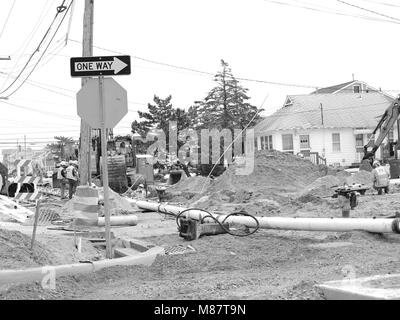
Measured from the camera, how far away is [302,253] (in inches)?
407

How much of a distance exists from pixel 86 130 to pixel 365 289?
16.1 m

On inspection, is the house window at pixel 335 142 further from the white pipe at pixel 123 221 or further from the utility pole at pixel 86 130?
the white pipe at pixel 123 221

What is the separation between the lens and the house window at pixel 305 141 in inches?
1908

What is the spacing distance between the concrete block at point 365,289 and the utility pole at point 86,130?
1506cm

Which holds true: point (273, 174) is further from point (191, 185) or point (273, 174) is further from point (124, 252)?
point (124, 252)

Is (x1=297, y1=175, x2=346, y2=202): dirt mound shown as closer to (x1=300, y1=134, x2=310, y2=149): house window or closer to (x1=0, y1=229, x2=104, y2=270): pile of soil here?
(x1=0, y1=229, x2=104, y2=270): pile of soil

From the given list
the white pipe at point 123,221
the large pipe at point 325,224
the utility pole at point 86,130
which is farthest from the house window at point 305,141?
the large pipe at point 325,224

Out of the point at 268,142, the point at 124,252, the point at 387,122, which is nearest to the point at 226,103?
the point at 268,142

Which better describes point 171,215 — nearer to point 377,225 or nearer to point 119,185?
point 377,225

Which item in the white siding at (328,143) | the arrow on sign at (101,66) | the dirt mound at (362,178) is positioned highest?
the white siding at (328,143)

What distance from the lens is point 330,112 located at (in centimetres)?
5122

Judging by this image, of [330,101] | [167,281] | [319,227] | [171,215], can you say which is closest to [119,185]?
[171,215]

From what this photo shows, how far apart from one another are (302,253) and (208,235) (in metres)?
2.51

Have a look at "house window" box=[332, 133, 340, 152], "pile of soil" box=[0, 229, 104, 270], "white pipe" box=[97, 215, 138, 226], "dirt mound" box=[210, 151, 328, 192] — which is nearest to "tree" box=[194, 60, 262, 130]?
"house window" box=[332, 133, 340, 152]
